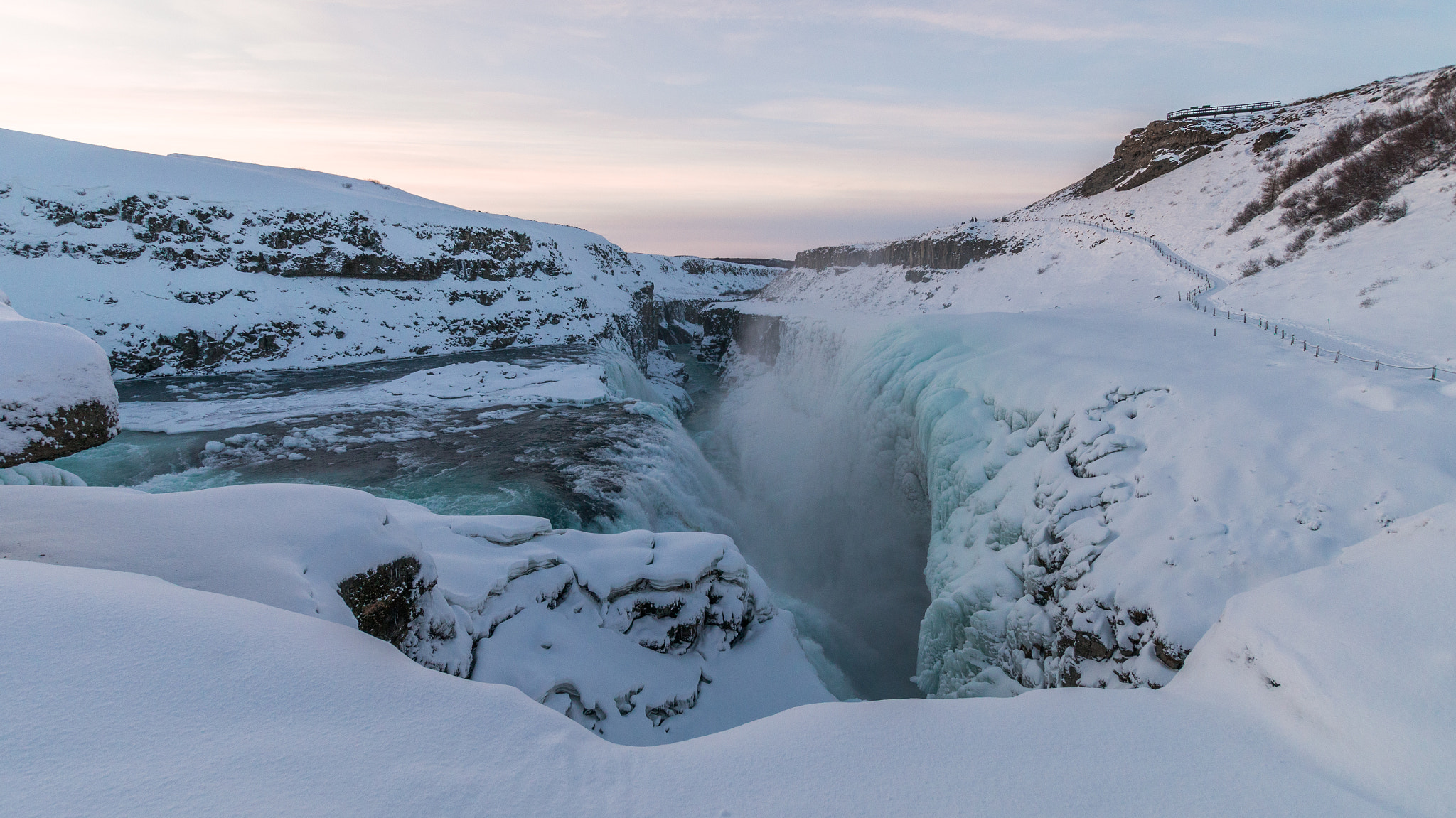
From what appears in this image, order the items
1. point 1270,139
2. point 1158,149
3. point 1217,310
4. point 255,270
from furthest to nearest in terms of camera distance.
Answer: point 1158,149
point 1270,139
point 255,270
point 1217,310

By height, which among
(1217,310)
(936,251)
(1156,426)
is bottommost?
(1156,426)

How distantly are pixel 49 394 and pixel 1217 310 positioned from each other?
22.4m

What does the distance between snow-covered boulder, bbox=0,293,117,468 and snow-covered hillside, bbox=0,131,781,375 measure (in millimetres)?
27192

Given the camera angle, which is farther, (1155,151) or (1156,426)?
(1155,151)

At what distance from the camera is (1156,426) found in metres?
8.06

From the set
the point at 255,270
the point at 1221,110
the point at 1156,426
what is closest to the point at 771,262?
the point at 1221,110

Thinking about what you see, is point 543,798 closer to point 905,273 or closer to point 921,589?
point 921,589

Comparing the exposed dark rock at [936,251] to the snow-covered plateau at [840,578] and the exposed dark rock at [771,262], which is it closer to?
the snow-covered plateau at [840,578]

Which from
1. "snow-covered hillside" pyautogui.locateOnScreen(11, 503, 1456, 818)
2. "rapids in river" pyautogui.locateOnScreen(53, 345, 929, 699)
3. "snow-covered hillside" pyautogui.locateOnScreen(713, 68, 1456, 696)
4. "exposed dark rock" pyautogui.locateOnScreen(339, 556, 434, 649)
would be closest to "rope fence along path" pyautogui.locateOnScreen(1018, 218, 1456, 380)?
"snow-covered hillside" pyautogui.locateOnScreen(713, 68, 1456, 696)

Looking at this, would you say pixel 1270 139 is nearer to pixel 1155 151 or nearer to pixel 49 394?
pixel 1155 151

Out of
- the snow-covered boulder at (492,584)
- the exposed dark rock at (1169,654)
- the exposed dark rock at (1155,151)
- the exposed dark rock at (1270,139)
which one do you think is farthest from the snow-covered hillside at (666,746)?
the exposed dark rock at (1155,151)

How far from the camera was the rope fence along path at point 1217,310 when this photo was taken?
923 cm

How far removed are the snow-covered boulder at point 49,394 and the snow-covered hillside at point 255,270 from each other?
2719 centimetres

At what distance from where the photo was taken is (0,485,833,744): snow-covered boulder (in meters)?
4.43
